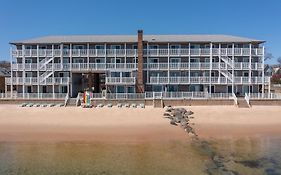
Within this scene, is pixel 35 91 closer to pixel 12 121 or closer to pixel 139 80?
pixel 12 121

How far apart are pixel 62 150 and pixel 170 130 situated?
1062 centimetres

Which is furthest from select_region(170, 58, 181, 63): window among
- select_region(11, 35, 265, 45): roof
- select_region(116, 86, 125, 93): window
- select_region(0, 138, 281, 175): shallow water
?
select_region(0, 138, 281, 175): shallow water

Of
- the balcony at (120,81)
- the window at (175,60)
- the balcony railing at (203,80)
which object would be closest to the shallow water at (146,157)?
the balcony railing at (203,80)

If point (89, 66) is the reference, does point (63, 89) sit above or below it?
below

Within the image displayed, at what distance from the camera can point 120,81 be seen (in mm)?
41344

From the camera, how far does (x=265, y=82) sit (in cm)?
4234

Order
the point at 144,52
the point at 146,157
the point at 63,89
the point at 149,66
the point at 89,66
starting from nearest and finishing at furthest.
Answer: the point at 146,157 → the point at 89,66 → the point at 149,66 → the point at 144,52 → the point at 63,89

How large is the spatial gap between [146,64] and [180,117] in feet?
44.7

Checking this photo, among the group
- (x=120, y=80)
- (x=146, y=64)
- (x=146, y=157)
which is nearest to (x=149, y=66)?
(x=146, y=64)

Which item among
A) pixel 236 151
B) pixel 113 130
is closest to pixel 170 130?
pixel 113 130

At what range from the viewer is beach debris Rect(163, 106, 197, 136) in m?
28.6

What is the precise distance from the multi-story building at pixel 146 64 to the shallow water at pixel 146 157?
18.7 m

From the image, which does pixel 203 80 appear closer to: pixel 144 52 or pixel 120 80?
pixel 144 52

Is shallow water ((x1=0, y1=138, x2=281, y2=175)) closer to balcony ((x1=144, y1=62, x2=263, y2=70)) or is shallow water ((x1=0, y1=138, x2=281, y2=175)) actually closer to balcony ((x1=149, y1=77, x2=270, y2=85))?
balcony ((x1=149, y1=77, x2=270, y2=85))
